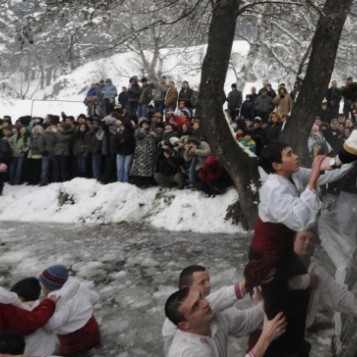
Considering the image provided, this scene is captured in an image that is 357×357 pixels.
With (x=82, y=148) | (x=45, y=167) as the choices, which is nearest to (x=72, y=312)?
(x=82, y=148)

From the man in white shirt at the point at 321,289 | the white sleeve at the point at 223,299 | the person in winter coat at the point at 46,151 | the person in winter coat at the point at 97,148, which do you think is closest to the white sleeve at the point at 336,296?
the man in white shirt at the point at 321,289

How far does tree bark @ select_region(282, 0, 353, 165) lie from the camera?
5.92 meters

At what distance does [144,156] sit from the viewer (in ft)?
30.9

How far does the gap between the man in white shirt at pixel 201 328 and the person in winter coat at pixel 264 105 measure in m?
9.16

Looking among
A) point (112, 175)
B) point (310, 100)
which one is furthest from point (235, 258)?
point (112, 175)

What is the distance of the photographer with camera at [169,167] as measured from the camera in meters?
9.12

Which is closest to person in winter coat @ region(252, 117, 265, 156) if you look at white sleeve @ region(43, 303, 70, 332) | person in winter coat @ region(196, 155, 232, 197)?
person in winter coat @ region(196, 155, 232, 197)

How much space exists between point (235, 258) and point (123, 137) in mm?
4409

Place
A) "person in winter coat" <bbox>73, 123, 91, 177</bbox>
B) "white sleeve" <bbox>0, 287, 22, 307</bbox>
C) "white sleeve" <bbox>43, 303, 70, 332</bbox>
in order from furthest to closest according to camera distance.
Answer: "person in winter coat" <bbox>73, 123, 91, 177</bbox> → "white sleeve" <bbox>43, 303, 70, 332</bbox> → "white sleeve" <bbox>0, 287, 22, 307</bbox>

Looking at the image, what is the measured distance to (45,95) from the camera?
3766cm

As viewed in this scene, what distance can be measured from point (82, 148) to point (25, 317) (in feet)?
24.6

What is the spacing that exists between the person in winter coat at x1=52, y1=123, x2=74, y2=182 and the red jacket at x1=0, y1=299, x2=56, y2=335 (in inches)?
296

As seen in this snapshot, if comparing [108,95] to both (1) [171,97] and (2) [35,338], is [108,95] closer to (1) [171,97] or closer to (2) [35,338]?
(1) [171,97]

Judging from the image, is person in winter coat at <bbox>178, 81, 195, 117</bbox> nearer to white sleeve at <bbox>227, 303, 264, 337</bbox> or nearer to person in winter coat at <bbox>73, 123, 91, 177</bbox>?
person in winter coat at <bbox>73, 123, 91, 177</bbox>
